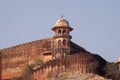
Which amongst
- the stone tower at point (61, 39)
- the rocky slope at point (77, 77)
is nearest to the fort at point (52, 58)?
the stone tower at point (61, 39)

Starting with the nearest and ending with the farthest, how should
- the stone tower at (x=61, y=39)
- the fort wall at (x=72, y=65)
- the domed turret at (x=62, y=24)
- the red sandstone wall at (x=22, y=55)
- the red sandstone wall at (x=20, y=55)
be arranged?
the fort wall at (x=72, y=65) → the stone tower at (x=61, y=39) → the domed turret at (x=62, y=24) → the red sandstone wall at (x=22, y=55) → the red sandstone wall at (x=20, y=55)

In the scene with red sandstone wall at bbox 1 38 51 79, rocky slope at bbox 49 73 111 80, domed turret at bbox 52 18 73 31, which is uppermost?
domed turret at bbox 52 18 73 31

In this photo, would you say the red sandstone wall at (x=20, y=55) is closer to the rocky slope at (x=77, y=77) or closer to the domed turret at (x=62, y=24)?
the domed turret at (x=62, y=24)

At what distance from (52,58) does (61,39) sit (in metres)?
1.57

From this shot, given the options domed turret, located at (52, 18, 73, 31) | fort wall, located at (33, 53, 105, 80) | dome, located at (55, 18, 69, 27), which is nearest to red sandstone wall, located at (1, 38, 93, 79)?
domed turret, located at (52, 18, 73, 31)

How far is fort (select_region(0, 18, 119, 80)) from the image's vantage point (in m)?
37.3

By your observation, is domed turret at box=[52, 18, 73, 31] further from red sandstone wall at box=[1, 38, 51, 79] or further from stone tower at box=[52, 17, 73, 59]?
red sandstone wall at box=[1, 38, 51, 79]

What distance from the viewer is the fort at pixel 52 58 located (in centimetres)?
3733

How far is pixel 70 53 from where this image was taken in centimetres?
3928

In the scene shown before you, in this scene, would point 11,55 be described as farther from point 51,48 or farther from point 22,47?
point 51,48

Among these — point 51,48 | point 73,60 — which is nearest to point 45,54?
point 51,48

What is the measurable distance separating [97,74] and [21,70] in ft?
25.8

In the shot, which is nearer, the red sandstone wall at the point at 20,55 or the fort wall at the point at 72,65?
the fort wall at the point at 72,65

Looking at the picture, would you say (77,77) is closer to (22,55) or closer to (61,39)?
(61,39)
